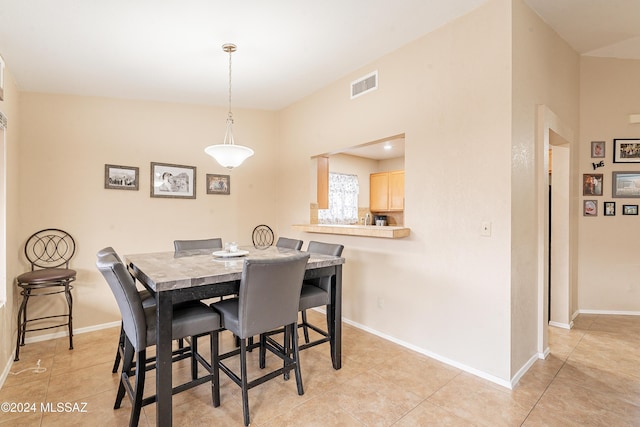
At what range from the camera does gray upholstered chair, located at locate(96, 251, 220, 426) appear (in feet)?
5.86

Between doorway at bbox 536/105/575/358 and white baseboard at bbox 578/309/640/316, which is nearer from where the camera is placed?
doorway at bbox 536/105/575/358

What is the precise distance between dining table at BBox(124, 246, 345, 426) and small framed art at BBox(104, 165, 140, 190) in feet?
5.01

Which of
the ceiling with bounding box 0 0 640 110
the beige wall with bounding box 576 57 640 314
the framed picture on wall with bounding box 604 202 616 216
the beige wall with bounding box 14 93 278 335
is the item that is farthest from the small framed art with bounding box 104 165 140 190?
the framed picture on wall with bounding box 604 202 616 216

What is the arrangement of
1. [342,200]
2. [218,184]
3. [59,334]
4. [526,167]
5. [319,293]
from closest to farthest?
[526,167]
[319,293]
[59,334]
[218,184]
[342,200]

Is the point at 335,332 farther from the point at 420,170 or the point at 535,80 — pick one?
the point at 535,80

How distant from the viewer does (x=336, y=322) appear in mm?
2629

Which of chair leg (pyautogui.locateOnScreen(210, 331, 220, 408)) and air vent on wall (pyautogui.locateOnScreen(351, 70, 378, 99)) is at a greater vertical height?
air vent on wall (pyautogui.locateOnScreen(351, 70, 378, 99))

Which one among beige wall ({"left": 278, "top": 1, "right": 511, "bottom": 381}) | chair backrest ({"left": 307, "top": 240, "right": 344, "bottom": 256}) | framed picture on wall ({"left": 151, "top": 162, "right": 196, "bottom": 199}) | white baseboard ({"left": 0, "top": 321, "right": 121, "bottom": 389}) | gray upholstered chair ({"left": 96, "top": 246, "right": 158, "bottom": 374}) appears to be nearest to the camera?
gray upholstered chair ({"left": 96, "top": 246, "right": 158, "bottom": 374})

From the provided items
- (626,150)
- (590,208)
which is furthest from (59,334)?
(626,150)

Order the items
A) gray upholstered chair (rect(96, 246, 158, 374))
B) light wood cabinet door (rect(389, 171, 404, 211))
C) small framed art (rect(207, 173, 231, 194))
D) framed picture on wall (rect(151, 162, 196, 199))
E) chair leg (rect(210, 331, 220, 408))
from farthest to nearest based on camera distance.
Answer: light wood cabinet door (rect(389, 171, 404, 211))
small framed art (rect(207, 173, 231, 194))
framed picture on wall (rect(151, 162, 196, 199))
gray upholstered chair (rect(96, 246, 158, 374))
chair leg (rect(210, 331, 220, 408))

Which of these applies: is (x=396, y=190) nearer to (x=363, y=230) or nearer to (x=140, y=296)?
(x=363, y=230)

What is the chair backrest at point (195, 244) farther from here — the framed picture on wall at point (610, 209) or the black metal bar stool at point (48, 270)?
the framed picture on wall at point (610, 209)

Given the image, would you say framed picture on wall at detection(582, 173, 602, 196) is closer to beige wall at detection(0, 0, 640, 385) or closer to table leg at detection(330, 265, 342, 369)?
beige wall at detection(0, 0, 640, 385)

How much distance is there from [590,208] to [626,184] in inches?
19.3
